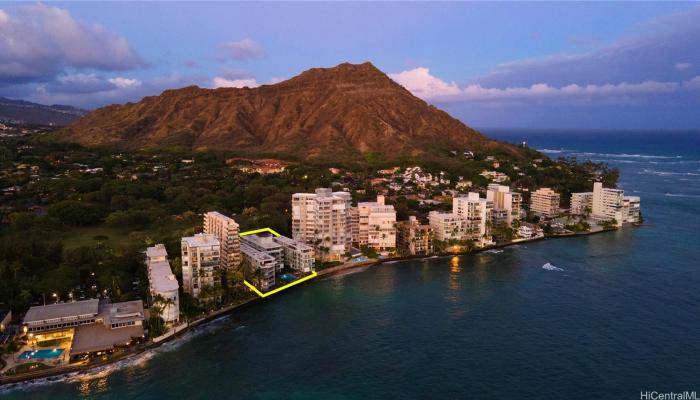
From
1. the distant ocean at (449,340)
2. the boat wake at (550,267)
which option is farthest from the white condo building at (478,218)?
the boat wake at (550,267)

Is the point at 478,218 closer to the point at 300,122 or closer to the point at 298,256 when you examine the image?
the point at 298,256

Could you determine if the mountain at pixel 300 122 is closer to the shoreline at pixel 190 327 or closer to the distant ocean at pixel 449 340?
the shoreline at pixel 190 327

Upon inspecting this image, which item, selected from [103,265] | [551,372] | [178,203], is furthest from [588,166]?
[103,265]

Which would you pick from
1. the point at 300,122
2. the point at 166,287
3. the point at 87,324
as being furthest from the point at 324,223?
the point at 300,122

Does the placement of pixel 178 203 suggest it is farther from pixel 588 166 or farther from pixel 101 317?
pixel 588 166

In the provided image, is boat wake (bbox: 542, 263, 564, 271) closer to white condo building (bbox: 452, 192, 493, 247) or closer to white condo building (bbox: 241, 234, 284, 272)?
white condo building (bbox: 452, 192, 493, 247)

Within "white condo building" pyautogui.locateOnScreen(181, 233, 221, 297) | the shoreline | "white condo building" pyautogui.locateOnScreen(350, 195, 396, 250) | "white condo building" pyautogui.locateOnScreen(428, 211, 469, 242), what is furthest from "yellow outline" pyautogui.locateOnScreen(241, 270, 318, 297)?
"white condo building" pyautogui.locateOnScreen(428, 211, 469, 242)
